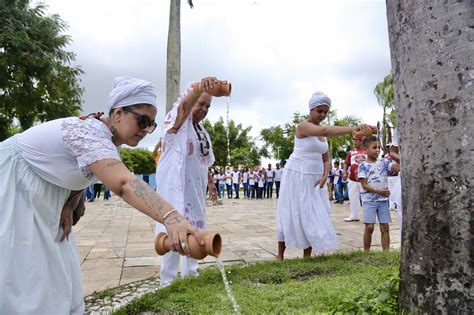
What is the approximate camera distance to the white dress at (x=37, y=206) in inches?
80.4

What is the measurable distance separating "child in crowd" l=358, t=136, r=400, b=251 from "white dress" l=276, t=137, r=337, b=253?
67cm

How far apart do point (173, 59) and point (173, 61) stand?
5cm

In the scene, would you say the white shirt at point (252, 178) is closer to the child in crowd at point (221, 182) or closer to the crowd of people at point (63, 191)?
the child in crowd at point (221, 182)

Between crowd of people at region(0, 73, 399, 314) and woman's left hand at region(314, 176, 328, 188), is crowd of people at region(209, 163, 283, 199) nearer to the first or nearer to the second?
woman's left hand at region(314, 176, 328, 188)

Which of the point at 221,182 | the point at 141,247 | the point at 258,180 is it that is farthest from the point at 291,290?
the point at 221,182

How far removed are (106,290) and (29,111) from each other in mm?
16931

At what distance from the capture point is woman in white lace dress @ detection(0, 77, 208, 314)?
2043 mm

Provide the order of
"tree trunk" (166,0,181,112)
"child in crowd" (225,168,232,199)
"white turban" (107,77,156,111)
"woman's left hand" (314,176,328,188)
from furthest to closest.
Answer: "child in crowd" (225,168,232,199)
"tree trunk" (166,0,181,112)
"woman's left hand" (314,176,328,188)
"white turban" (107,77,156,111)

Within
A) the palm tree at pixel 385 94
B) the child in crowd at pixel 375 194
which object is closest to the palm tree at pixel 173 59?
the child in crowd at pixel 375 194

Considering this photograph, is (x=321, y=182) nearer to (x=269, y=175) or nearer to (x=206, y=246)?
(x=206, y=246)

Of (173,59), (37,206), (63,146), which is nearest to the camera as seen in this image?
(63,146)

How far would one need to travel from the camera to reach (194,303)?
3.07 meters

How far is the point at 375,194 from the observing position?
525 cm

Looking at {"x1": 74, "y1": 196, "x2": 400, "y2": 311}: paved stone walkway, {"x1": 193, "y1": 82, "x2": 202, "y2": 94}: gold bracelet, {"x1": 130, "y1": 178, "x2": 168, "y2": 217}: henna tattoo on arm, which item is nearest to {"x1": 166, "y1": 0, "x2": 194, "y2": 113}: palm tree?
{"x1": 74, "y1": 196, "x2": 400, "y2": 311}: paved stone walkway
